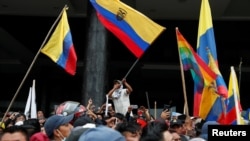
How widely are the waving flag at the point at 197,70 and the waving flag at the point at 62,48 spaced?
71.6 inches

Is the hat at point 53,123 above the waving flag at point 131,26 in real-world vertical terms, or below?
below

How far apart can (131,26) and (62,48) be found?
129cm

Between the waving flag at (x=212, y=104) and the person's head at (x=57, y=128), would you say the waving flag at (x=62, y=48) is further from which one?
the person's head at (x=57, y=128)

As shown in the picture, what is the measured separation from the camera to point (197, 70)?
7.59 m

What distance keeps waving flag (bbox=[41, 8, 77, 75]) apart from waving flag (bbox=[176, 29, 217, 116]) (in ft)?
5.97

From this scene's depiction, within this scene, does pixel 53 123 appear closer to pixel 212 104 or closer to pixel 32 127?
pixel 32 127

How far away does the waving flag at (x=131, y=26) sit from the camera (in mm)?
8109

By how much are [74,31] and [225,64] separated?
20.7 feet

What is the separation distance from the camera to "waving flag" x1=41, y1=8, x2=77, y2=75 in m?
8.70

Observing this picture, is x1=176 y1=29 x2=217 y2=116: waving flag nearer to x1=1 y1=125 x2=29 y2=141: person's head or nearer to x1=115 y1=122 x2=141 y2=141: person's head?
x1=115 y1=122 x2=141 y2=141: person's head

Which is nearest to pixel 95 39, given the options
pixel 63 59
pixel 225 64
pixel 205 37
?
pixel 63 59

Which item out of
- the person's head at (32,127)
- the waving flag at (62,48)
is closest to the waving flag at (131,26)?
the waving flag at (62,48)

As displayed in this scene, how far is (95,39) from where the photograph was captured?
47.0 ft

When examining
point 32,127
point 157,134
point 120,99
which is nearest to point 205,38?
point 120,99
